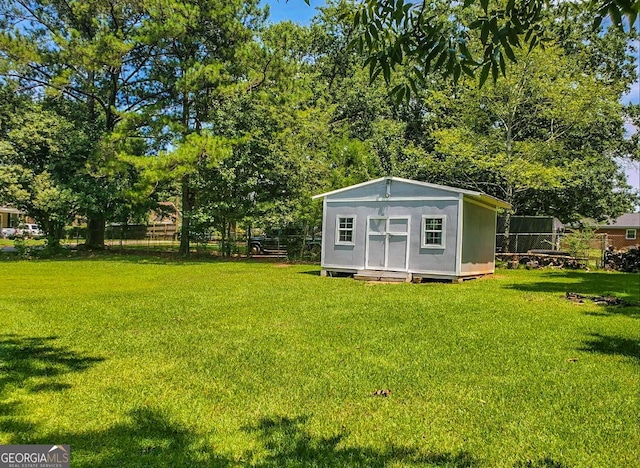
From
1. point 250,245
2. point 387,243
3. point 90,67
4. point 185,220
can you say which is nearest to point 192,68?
point 90,67

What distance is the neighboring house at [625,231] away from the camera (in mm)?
37719

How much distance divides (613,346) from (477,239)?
9080 mm

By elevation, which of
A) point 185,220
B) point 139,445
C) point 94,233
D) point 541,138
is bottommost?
point 139,445

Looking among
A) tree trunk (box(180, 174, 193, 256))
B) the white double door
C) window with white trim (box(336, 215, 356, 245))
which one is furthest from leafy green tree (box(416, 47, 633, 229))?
tree trunk (box(180, 174, 193, 256))

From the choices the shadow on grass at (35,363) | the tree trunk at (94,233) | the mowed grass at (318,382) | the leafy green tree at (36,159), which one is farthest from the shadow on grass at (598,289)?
the tree trunk at (94,233)

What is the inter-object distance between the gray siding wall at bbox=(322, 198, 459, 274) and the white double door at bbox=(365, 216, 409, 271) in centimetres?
13

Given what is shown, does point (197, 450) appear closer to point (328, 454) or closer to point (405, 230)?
point (328, 454)

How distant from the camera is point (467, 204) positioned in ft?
45.2

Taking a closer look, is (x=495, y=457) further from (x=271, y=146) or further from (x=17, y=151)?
(x=17, y=151)

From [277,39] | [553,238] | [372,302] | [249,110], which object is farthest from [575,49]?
[372,302]

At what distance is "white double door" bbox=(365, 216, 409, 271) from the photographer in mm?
13859

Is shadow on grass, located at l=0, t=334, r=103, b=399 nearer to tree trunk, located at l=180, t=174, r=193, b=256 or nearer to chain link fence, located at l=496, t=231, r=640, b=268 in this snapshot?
tree trunk, located at l=180, t=174, r=193, b=256

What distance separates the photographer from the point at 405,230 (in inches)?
545

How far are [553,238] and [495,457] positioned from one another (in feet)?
70.6
